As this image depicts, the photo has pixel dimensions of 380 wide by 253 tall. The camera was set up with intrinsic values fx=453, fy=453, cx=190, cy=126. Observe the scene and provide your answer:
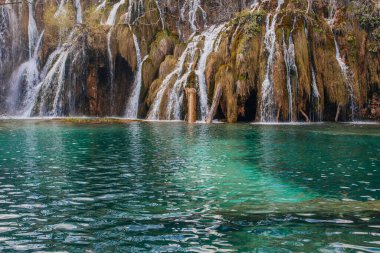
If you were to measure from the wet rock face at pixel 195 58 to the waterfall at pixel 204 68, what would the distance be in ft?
0.35

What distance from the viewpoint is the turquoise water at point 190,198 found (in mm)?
7156

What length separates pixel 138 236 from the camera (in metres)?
7.37

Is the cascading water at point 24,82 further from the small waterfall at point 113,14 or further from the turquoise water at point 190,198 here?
the turquoise water at point 190,198

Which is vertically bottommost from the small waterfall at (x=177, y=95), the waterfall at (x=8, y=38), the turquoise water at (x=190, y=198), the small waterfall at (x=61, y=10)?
the turquoise water at (x=190, y=198)

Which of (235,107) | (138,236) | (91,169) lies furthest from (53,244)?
(235,107)

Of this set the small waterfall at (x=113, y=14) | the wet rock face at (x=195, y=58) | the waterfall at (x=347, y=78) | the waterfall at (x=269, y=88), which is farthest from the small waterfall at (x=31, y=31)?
the waterfall at (x=347, y=78)

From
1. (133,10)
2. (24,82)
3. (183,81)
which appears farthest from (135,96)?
(24,82)

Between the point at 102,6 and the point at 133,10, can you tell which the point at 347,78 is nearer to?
the point at 133,10

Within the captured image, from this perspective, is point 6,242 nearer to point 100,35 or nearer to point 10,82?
point 100,35

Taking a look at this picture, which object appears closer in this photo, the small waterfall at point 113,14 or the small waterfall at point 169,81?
the small waterfall at point 169,81

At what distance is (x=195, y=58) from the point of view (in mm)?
41031

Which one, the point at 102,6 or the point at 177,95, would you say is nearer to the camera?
the point at 177,95

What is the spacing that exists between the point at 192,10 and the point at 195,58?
37.6 feet

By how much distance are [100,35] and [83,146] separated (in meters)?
28.5
